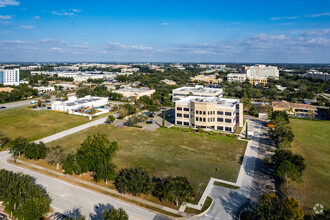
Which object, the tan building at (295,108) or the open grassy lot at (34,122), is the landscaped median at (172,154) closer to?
the open grassy lot at (34,122)


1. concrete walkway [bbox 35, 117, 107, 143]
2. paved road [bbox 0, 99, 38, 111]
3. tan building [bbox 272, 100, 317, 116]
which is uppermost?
tan building [bbox 272, 100, 317, 116]

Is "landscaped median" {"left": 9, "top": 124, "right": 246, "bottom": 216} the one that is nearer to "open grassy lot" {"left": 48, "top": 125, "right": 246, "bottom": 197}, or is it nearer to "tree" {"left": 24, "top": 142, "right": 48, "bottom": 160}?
"open grassy lot" {"left": 48, "top": 125, "right": 246, "bottom": 197}

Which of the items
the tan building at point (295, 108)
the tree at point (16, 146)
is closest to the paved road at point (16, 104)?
the tree at point (16, 146)

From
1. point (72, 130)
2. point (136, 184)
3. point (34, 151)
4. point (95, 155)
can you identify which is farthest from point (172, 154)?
point (72, 130)

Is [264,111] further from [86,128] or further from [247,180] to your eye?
[86,128]

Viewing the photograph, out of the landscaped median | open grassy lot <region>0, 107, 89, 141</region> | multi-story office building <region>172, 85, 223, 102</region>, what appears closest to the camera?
the landscaped median

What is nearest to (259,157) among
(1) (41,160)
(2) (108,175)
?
(2) (108,175)

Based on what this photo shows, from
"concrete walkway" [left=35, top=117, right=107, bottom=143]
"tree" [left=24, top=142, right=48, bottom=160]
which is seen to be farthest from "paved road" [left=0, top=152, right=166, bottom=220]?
"concrete walkway" [left=35, top=117, right=107, bottom=143]
